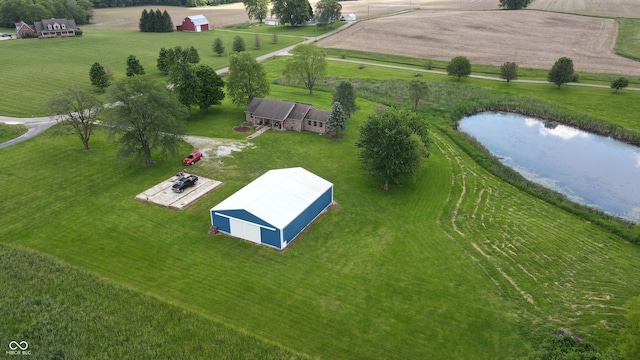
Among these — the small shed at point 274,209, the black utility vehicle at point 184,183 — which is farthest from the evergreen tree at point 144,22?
the small shed at point 274,209

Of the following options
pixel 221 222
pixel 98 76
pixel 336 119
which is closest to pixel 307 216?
pixel 221 222

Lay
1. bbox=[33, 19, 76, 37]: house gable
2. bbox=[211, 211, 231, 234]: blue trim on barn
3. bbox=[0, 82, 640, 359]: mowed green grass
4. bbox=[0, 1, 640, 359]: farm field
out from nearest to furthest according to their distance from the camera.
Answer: bbox=[0, 1, 640, 359]: farm field → bbox=[0, 82, 640, 359]: mowed green grass → bbox=[211, 211, 231, 234]: blue trim on barn → bbox=[33, 19, 76, 37]: house gable

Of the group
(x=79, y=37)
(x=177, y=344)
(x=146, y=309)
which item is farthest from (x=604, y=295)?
(x=79, y=37)

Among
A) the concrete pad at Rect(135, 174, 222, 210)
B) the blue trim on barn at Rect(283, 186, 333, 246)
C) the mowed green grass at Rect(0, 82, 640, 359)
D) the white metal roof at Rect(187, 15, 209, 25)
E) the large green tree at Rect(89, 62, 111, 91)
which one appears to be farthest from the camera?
the white metal roof at Rect(187, 15, 209, 25)

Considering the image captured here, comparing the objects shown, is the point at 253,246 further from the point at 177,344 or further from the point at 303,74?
the point at 303,74

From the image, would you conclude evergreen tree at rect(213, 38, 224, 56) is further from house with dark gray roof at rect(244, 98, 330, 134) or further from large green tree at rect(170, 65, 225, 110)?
house with dark gray roof at rect(244, 98, 330, 134)

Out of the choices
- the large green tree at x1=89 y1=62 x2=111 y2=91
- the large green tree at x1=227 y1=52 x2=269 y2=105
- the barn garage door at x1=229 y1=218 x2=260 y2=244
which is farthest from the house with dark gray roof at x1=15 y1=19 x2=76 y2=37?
the barn garage door at x1=229 y1=218 x2=260 y2=244
